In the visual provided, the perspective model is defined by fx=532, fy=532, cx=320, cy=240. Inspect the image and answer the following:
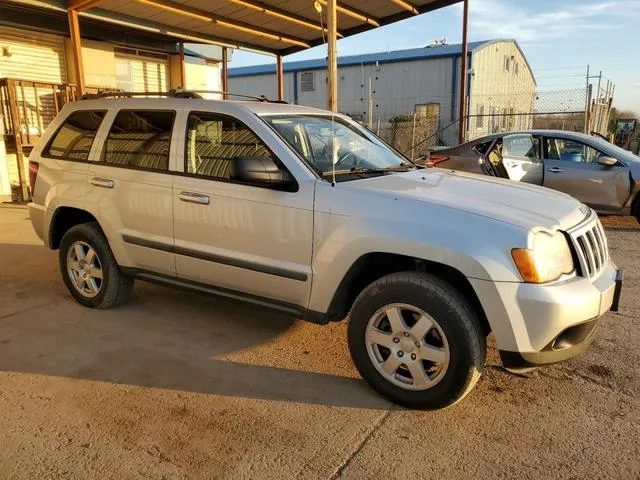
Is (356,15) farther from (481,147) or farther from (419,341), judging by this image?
(419,341)

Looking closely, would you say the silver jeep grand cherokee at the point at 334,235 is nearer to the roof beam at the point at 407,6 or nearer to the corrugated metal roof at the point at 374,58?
the roof beam at the point at 407,6

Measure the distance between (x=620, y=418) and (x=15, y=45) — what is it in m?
12.2

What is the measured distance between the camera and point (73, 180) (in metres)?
4.72

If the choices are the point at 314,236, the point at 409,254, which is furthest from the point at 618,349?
the point at 314,236

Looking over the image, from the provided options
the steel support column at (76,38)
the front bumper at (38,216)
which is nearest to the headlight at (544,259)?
the front bumper at (38,216)

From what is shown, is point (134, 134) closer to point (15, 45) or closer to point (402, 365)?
point (402, 365)

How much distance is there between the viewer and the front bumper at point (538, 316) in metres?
2.76

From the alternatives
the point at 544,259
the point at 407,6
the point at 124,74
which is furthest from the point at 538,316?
the point at 124,74

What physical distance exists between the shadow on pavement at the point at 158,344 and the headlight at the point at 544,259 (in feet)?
3.86

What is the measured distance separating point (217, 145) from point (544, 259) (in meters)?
2.42

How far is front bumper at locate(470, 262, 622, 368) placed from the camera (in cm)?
276

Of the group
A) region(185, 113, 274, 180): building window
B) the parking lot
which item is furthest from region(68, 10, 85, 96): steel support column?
region(185, 113, 274, 180): building window

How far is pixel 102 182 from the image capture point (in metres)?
4.49

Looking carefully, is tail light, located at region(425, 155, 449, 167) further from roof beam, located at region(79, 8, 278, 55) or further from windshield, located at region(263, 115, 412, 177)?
roof beam, located at region(79, 8, 278, 55)
